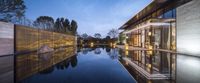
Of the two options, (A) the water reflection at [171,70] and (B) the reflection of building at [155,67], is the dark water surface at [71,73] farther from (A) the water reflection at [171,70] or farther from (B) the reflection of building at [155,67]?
(B) the reflection of building at [155,67]

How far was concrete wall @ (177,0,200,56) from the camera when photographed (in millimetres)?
15732

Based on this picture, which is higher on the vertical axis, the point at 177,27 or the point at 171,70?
the point at 177,27

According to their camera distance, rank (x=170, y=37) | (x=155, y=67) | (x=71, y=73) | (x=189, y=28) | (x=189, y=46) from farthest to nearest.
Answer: (x=170, y=37) < (x=189, y=46) < (x=189, y=28) < (x=155, y=67) < (x=71, y=73)

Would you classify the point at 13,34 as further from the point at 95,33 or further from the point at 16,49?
the point at 95,33

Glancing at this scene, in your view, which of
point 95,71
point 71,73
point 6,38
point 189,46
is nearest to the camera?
point 71,73

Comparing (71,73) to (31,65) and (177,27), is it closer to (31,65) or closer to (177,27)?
(31,65)

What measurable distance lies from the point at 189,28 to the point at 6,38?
14.3 m

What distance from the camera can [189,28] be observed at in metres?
17.1

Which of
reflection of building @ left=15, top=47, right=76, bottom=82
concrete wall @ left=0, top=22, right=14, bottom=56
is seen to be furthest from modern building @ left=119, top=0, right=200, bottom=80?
concrete wall @ left=0, top=22, right=14, bottom=56

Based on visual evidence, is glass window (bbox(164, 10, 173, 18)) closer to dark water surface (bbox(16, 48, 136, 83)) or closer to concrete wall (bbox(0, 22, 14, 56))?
dark water surface (bbox(16, 48, 136, 83))

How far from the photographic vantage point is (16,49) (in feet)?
64.3

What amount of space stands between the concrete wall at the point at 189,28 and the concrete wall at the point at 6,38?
14309 mm

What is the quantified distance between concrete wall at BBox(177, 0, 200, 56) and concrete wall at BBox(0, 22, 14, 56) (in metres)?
14.3

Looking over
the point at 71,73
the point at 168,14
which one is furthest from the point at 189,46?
the point at 71,73
